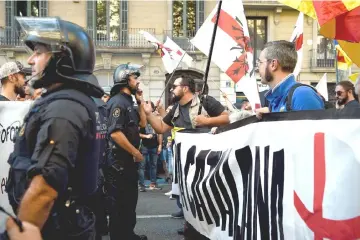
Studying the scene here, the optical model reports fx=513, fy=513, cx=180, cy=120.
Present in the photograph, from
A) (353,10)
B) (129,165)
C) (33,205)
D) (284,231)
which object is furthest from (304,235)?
(129,165)

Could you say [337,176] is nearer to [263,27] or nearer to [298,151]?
[298,151]

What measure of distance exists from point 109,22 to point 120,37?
861mm

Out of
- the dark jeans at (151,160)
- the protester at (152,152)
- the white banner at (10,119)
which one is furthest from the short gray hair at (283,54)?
the dark jeans at (151,160)

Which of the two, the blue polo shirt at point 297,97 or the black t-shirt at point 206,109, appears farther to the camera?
the black t-shirt at point 206,109

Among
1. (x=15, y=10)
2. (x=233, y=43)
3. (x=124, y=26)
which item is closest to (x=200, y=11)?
(x=124, y=26)

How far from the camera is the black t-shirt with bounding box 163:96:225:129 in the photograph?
5.95 meters

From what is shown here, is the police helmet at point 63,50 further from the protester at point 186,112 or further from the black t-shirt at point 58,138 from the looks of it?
the protester at point 186,112

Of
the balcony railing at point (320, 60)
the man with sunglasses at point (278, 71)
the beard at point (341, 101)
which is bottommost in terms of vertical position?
the beard at point (341, 101)

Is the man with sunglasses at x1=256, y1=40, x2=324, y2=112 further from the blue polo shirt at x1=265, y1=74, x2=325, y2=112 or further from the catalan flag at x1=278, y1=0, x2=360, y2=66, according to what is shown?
the catalan flag at x1=278, y1=0, x2=360, y2=66

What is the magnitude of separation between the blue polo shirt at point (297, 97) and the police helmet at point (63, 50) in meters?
1.60

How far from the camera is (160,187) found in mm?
10883

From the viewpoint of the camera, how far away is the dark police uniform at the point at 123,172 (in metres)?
5.29

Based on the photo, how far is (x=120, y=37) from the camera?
23406 millimetres

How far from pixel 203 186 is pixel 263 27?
2165cm
